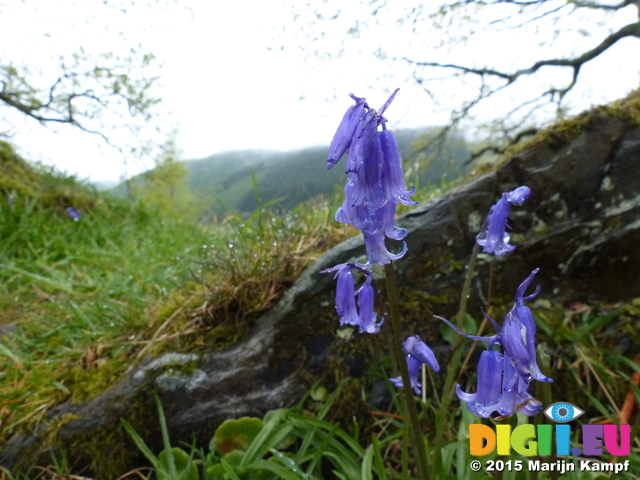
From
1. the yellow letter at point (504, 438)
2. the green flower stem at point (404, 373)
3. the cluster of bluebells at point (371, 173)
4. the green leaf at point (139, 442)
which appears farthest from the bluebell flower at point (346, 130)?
the green leaf at point (139, 442)

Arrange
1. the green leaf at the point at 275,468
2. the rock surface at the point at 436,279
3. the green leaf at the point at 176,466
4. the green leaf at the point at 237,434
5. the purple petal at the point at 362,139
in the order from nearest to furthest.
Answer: the purple petal at the point at 362,139 → the green leaf at the point at 275,468 → the green leaf at the point at 176,466 → the green leaf at the point at 237,434 → the rock surface at the point at 436,279

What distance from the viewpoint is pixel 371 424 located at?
2.20 meters

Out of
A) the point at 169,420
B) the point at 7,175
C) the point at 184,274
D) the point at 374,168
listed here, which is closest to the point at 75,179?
the point at 7,175

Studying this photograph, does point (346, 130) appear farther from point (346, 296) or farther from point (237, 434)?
point (237, 434)

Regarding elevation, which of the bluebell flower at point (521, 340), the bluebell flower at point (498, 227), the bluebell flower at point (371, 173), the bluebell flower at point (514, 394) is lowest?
the bluebell flower at point (514, 394)

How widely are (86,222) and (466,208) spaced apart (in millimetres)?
5038

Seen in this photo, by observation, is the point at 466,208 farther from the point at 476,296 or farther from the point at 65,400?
the point at 65,400

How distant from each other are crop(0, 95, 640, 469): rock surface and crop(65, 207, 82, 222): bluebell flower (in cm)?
401

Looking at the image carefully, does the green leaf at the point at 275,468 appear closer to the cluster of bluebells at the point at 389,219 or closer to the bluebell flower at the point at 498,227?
the cluster of bluebells at the point at 389,219

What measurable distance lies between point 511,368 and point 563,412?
55cm

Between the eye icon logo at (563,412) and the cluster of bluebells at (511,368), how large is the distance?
36 centimetres

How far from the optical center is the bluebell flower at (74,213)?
551cm

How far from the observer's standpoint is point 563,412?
1396mm

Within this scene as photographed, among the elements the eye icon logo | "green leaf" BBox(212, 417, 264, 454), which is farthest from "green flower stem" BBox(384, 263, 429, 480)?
"green leaf" BBox(212, 417, 264, 454)
